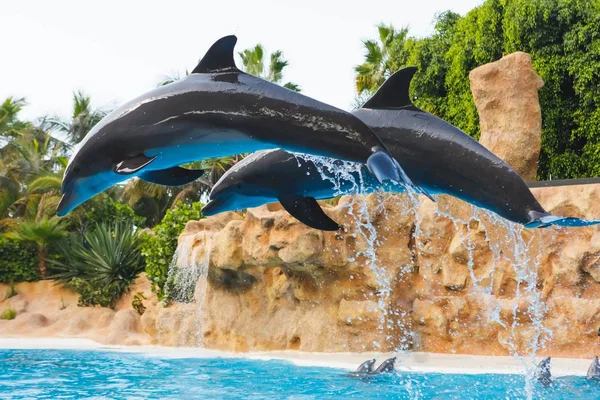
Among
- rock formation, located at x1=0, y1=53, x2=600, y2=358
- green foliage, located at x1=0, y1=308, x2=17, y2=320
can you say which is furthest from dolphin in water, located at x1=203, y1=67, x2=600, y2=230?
green foliage, located at x1=0, y1=308, x2=17, y2=320

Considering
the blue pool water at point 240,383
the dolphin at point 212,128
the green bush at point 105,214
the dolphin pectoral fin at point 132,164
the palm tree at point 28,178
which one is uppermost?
the palm tree at point 28,178

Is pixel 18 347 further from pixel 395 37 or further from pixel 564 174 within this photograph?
pixel 395 37

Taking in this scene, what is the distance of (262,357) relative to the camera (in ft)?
34.3

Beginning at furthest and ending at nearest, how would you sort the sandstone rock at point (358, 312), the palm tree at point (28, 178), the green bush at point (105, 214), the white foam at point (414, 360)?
the palm tree at point (28, 178), the green bush at point (105, 214), the sandstone rock at point (358, 312), the white foam at point (414, 360)

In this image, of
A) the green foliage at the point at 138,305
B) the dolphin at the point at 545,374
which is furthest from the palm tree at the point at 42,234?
the dolphin at the point at 545,374

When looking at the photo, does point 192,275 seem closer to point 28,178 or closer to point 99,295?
point 99,295

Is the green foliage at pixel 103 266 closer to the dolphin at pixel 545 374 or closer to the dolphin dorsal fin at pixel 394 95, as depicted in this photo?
the dolphin at pixel 545 374

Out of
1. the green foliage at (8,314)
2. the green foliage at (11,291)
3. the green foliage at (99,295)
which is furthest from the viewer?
the green foliage at (11,291)

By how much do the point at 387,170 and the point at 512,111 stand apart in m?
9.20

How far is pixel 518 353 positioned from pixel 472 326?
709 millimetres

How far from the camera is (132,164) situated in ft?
11.3

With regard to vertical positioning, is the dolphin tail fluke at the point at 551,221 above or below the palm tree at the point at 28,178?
below

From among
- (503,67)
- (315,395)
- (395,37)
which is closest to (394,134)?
(315,395)

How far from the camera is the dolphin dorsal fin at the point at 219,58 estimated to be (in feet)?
11.7
